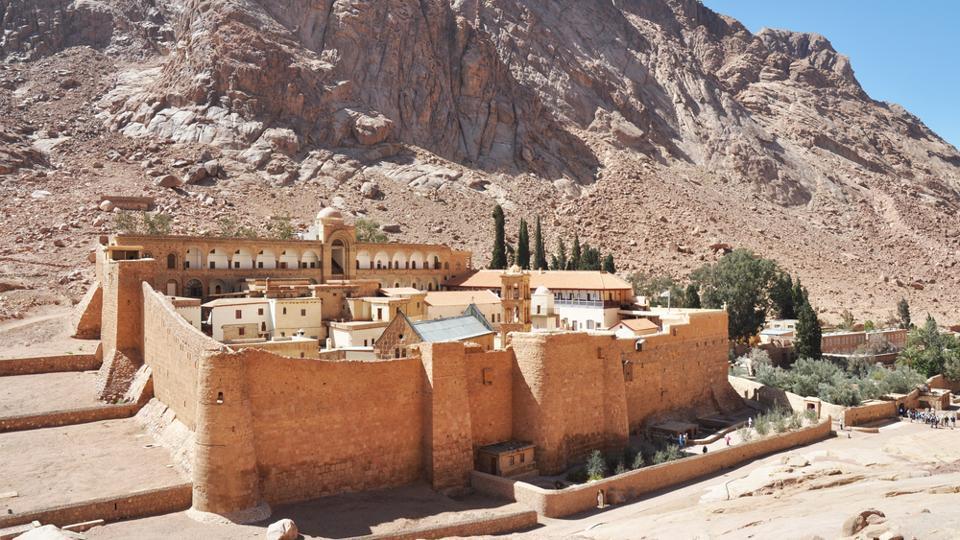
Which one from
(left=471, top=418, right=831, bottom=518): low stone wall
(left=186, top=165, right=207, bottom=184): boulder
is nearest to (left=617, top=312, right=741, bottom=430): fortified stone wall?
(left=471, top=418, right=831, bottom=518): low stone wall

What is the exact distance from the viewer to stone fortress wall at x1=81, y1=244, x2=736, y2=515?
15.1 meters

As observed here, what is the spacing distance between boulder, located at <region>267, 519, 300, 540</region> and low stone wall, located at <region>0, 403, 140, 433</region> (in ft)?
25.9

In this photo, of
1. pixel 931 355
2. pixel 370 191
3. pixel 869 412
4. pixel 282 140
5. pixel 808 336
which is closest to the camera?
pixel 869 412

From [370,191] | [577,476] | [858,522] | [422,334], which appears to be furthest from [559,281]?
[370,191]

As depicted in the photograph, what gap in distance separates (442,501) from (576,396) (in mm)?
5093

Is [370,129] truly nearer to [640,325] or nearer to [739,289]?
[739,289]

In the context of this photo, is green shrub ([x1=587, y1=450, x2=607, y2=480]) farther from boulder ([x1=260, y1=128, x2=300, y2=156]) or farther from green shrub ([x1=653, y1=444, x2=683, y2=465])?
boulder ([x1=260, y1=128, x2=300, y2=156])

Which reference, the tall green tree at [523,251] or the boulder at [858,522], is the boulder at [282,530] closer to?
the boulder at [858,522]

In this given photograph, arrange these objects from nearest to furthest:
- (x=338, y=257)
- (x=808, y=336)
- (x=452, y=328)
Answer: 1. (x=452, y=328)
2. (x=808, y=336)
3. (x=338, y=257)

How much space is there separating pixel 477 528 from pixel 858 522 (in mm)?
7379

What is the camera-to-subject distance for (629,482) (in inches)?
744

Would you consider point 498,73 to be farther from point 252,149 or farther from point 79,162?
point 79,162

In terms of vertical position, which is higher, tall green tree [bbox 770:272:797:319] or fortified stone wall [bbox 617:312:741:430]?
tall green tree [bbox 770:272:797:319]

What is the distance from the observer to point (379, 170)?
2554 inches
